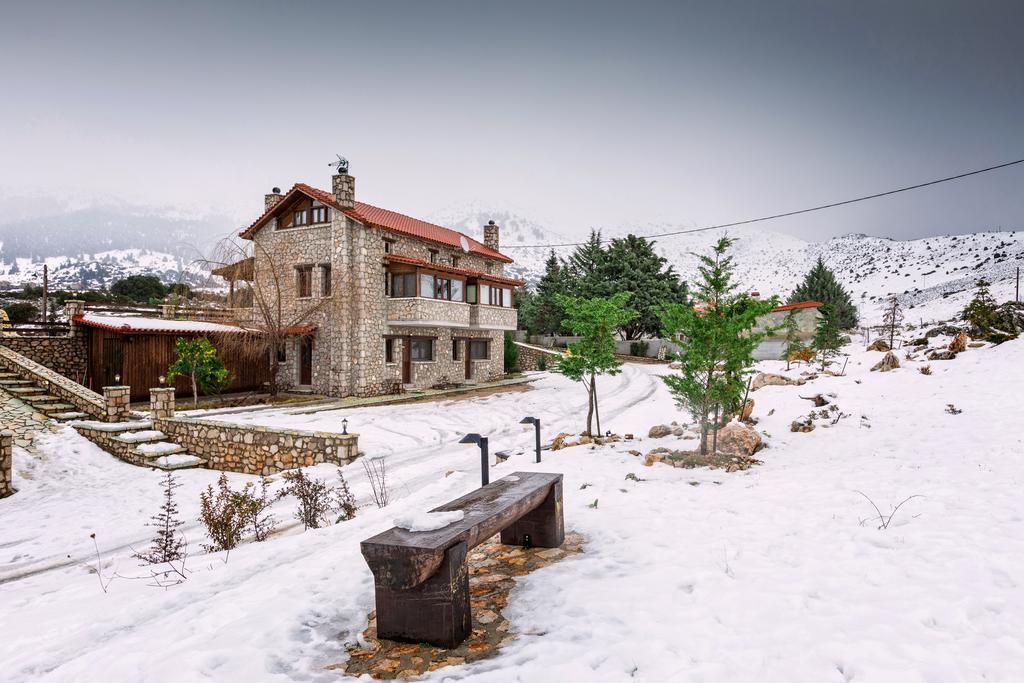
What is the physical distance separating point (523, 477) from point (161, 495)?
9345 mm

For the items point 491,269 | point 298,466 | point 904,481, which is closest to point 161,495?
point 298,466

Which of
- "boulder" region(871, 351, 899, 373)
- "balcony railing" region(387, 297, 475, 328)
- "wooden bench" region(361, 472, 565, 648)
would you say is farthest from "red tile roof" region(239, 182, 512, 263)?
"wooden bench" region(361, 472, 565, 648)

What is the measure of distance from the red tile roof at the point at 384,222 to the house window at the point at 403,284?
1893 millimetres

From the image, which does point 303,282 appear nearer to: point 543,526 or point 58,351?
point 58,351

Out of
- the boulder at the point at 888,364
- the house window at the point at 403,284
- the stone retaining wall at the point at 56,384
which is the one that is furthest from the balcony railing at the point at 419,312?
the boulder at the point at 888,364

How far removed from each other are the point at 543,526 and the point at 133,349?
60.8 feet

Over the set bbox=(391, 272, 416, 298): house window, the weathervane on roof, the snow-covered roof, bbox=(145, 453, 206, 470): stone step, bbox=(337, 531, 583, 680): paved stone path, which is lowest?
bbox=(145, 453, 206, 470): stone step

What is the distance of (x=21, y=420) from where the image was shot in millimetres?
12977

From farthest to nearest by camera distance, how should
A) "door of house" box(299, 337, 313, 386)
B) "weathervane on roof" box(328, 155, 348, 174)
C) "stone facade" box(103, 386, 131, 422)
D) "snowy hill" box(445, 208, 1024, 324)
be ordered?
1. "snowy hill" box(445, 208, 1024, 324)
2. "door of house" box(299, 337, 313, 386)
3. "weathervane on roof" box(328, 155, 348, 174)
4. "stone facade" box(103, 386, 131, 422)

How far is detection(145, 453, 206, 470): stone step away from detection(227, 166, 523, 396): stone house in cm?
767

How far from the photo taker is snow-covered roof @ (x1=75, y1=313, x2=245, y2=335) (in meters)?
17.0

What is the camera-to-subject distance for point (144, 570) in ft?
21.0

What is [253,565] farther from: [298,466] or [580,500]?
[298,466]

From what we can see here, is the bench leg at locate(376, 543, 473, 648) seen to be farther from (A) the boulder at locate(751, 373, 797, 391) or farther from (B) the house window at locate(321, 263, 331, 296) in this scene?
(B) the house window at locate(321, 263, 331, 296)
